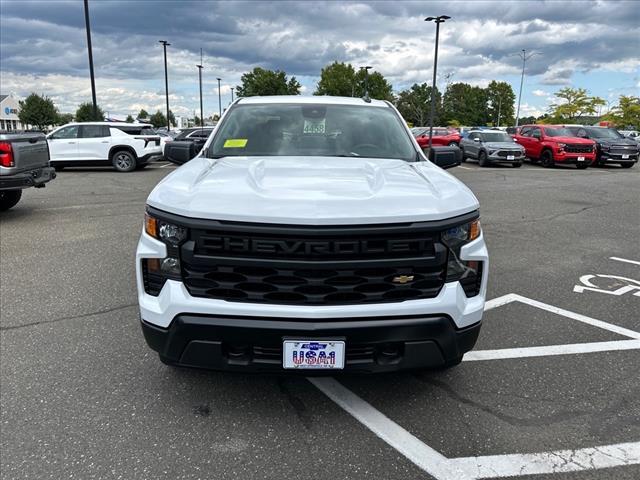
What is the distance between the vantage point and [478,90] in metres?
113

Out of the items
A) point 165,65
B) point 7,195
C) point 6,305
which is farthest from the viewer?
point 165,65

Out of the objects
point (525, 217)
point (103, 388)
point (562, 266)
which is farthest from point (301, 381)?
point (525, 217)

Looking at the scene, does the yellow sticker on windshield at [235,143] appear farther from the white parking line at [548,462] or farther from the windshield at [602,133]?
the windshield at [602,133]

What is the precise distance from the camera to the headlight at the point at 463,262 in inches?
101

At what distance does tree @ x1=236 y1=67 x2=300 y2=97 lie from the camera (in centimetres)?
8544

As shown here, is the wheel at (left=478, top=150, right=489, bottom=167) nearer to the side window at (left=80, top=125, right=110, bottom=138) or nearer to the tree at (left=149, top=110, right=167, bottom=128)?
the side window at (left=80, top=125, right=110, bottom=138)

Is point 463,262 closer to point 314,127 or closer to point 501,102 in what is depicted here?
point 314,127

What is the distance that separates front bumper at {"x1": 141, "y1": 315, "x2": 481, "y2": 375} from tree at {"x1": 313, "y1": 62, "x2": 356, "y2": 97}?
92.6m

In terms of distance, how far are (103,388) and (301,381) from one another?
1249 mm

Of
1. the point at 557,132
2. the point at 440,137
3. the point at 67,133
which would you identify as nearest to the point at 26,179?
the point at 67,133

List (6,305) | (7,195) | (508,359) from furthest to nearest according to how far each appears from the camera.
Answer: (7,195) < (6,305) < (508,359)

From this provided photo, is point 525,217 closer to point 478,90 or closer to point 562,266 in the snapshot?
point 562,266

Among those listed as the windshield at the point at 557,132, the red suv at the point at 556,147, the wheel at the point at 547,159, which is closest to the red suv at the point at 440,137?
the red suv at the point at 556,147

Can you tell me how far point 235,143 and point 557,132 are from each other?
20741 millimetres
